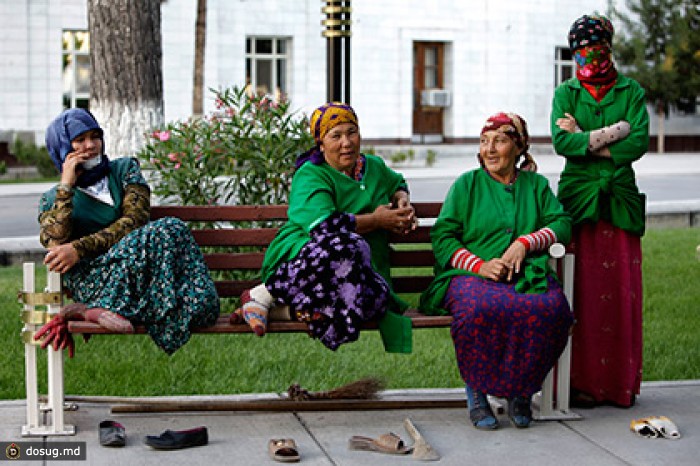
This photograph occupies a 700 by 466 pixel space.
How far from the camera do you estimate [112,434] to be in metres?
5.03

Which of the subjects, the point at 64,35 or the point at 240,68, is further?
the point at 240,68

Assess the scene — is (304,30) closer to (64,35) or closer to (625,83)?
(64,35)

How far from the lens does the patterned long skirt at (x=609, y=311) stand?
5750 millimetres

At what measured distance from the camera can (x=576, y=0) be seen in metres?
33.2

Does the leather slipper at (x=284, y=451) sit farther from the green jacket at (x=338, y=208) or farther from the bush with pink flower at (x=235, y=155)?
the bush with pink flower at (x=235, y=155)

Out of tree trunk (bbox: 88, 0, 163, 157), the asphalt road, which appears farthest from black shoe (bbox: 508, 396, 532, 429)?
the asphalt road

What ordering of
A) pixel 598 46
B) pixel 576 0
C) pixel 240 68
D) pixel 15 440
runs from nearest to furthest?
pixel 15 440
pixel 598 46
pixel 240 68
pixel 576 0

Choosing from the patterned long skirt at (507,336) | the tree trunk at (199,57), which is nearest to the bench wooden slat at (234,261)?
the patterned long skirt at (507,336)

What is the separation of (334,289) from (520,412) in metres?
1.07

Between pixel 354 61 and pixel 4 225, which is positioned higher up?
pixel 354 61

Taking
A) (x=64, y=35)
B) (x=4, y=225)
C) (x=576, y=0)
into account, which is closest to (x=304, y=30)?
(x=64, y=35)

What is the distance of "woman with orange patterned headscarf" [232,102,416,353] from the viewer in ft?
17.1

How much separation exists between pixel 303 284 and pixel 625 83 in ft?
6.25

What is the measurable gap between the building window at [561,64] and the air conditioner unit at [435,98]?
4000mm
